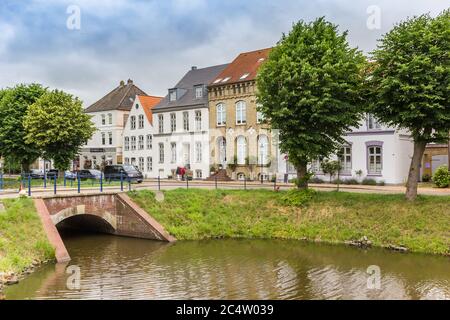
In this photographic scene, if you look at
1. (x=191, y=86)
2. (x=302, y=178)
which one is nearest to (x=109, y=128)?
(x=191, y=86)

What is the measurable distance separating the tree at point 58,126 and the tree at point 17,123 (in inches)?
86.3

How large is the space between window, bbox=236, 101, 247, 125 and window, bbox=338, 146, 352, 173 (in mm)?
10491

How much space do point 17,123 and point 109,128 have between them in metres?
22.8

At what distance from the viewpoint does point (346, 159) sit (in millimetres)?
38344

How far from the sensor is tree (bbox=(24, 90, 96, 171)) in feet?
115

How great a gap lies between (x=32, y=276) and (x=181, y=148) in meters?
34.4

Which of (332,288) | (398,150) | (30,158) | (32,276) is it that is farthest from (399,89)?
(30,158)

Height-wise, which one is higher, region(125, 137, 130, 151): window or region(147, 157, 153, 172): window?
region(125, 137, 130, 151): window

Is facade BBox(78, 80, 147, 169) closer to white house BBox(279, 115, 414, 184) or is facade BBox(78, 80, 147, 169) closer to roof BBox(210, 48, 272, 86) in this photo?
roof BBox(210, 48, 272, 86)

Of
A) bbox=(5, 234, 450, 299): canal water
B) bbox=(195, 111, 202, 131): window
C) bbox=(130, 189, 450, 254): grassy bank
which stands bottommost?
bbox=(5, 234, 450, 299): canal water

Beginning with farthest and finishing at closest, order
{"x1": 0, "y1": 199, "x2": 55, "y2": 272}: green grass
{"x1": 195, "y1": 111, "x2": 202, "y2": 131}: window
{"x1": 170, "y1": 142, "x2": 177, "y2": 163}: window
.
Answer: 1. {"x1": 170, "y1": 142, "x2": 177, "y2": 163}: window
2. {"x1": 195, "y1": 111, "x2": 202, "y2": 131}: window
3. {"x1": 0, "y1": 199, "x2": 55, "y2": 272}: green grass

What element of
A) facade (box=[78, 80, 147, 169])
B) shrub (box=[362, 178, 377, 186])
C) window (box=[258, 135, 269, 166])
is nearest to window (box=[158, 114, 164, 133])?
facade (box=[78, 80, 147, 169])

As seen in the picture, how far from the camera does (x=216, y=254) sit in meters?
21.2

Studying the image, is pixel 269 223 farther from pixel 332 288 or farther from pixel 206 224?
pixel 332 288
